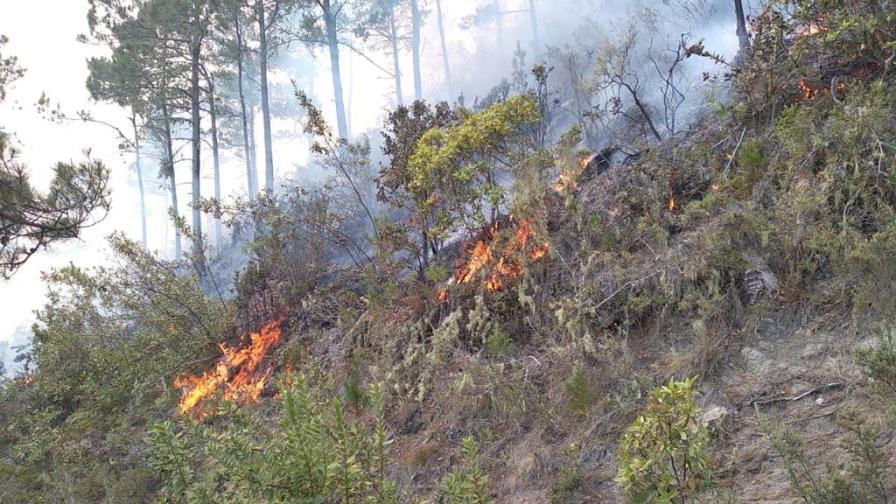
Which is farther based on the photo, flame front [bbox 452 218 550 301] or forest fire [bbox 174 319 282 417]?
forest fire [bbox 174 319 282 417]

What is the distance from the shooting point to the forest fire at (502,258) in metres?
5.21

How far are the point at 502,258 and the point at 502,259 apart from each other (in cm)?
1

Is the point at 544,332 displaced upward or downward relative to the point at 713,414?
upward

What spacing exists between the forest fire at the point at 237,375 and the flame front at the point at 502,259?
2.77 m

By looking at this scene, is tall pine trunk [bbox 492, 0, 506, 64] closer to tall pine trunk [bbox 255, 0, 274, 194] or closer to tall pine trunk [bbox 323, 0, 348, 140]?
tall pine trunk [bbox 323, 0, 348, 140]

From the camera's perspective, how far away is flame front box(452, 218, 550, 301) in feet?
17.1

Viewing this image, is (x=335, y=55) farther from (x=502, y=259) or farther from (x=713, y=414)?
(x=713, y=414)

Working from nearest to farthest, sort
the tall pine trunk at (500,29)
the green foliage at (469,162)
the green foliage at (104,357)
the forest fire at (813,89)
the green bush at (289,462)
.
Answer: the green bush at (289,462) → the forest fire at (813,89) → the green foliage at (469,162) → the green foliage at (104,357) → the tall pine trunk at (500,29)

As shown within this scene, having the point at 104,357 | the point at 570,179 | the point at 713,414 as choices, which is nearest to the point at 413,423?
the point at 713,414

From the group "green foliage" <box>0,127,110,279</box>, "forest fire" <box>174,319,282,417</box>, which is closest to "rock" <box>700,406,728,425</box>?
"forest fire" <box>174,319,282,417</box>

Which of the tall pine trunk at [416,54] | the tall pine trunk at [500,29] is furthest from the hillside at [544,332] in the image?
the tall pine trunk at [500,29]

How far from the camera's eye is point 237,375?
6922 mm

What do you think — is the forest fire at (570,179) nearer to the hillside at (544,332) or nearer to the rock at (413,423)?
the hillside at (544,332)

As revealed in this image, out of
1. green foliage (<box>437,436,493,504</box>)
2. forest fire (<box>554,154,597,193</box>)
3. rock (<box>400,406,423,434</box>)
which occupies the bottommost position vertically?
rock (<box>400,406,423,434</box>)
